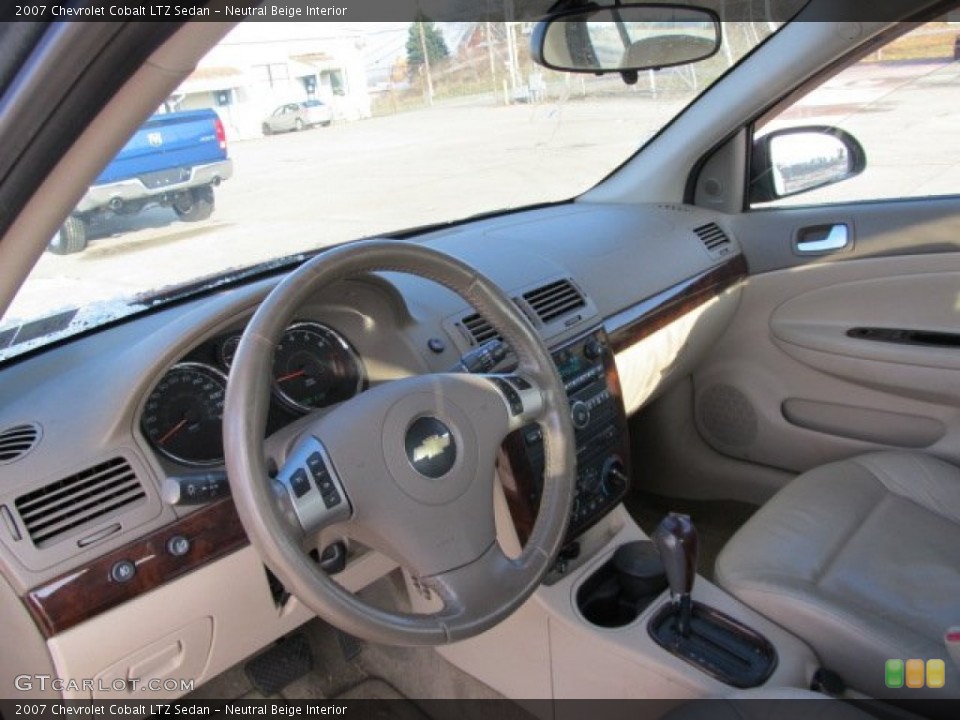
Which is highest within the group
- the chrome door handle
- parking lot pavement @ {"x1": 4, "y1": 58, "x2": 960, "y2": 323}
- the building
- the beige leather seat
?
the building

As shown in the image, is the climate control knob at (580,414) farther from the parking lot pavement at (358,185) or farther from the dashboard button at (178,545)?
the dashboard button at (178,545)

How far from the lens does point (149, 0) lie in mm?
860

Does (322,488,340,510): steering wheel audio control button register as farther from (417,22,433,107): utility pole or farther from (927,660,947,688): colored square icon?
(417,22,433,107): utility pole

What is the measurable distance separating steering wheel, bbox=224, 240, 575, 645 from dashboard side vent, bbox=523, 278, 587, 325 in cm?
61

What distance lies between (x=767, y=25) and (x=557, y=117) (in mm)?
778

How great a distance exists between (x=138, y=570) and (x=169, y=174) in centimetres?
79

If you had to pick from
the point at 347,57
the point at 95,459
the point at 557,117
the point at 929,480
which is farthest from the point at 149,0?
the point at 557,117

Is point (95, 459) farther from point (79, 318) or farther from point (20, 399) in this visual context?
point (79, 318)

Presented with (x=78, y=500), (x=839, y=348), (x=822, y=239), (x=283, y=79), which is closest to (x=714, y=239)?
(x=822, y=239)

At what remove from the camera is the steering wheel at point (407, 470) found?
4.24 ft

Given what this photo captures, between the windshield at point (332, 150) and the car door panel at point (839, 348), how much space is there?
677 millimetres

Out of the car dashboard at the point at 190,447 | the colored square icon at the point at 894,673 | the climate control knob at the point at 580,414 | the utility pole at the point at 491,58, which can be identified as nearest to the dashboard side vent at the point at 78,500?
the car dashboard at the point at 190,447

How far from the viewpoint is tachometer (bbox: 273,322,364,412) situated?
5.76ft

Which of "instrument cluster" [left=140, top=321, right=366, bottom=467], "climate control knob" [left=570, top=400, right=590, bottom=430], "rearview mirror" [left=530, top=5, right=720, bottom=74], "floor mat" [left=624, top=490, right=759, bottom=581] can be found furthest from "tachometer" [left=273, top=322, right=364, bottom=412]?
"floor mat" [left=624, top=490, right=759, bottom=581]
